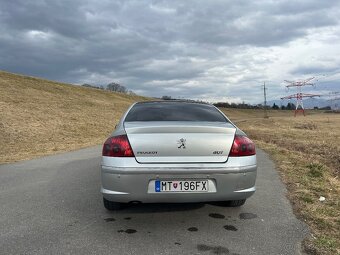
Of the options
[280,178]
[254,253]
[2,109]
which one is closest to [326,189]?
[280,178]

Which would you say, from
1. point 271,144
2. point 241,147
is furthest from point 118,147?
point 271,144

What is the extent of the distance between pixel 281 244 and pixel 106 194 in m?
2.09

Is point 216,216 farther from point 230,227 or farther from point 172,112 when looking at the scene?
point 172,112

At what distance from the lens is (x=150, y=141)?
4.64 m

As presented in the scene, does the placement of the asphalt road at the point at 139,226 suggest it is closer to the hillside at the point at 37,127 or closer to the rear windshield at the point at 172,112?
the rear windshield at the point at 172,112

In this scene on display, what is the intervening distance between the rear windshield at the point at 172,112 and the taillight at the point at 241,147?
75cm

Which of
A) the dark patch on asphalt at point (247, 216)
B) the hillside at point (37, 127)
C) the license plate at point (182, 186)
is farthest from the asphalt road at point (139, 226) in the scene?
the hillside at point (37, 127)

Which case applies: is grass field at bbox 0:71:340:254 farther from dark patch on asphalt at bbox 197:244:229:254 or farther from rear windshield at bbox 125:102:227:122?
rear windshield at bbox 125:102:227:122

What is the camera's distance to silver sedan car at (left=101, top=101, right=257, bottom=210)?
4539mm

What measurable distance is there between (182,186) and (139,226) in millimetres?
803

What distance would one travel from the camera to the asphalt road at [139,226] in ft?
13.6

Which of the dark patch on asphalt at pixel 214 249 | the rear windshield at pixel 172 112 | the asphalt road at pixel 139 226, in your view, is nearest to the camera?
the dark patch on asphalt at pixel 214 249

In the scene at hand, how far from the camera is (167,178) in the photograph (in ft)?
14.8

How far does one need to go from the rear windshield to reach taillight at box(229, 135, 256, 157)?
745 millimetres
